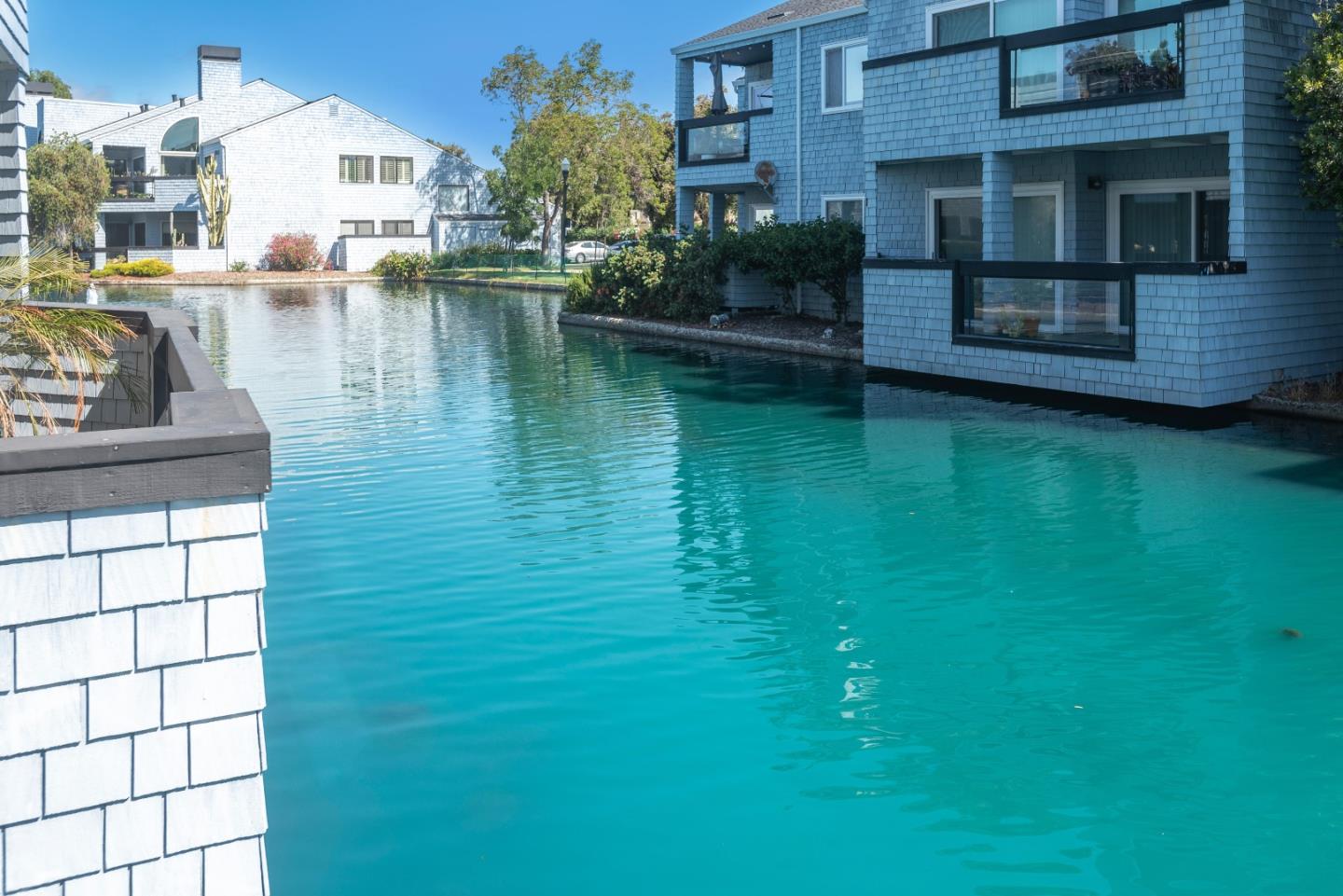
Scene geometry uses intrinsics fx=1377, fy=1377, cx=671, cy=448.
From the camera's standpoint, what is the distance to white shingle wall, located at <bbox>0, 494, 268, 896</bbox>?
154 inches

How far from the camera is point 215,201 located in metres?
57.6

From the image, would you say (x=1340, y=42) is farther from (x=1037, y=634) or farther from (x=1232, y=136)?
(x=1037, y=634)

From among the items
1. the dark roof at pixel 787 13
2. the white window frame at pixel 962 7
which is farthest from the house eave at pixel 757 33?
the white window frame at pixel 962 7

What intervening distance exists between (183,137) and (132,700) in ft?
220

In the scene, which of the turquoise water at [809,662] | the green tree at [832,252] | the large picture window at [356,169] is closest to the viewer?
the turquoise water at [809,662]

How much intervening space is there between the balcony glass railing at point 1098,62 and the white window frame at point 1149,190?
2.11m

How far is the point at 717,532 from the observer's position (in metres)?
11.1

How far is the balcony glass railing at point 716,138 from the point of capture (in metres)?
28.6

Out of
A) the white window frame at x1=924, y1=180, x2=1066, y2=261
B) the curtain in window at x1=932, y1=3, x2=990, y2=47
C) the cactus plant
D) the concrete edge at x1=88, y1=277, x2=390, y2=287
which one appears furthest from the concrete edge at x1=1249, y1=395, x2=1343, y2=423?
the cactus plant

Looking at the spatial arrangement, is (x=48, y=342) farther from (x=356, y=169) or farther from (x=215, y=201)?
(x=356, y=169)

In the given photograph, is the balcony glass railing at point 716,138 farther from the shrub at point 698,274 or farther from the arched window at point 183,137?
the arched window at point 183,137

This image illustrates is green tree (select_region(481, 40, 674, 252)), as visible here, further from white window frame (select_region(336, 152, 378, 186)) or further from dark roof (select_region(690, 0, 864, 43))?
dark roof (select_region(690, 0, 864, 43))

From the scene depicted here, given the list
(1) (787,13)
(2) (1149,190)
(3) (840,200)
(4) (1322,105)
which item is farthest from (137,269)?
(4) (1322,105)

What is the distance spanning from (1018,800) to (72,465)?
13.6 feet
